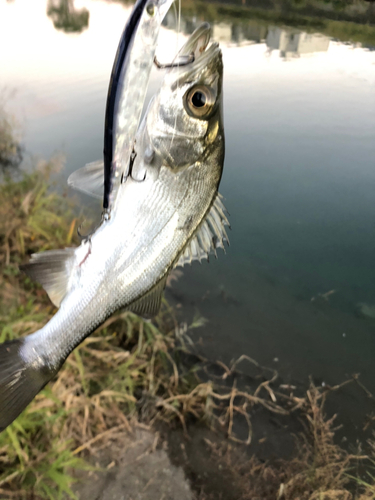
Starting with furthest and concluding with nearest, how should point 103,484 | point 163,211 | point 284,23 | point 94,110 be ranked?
point 284,23, point 94,110, point 103,484, point 163,211

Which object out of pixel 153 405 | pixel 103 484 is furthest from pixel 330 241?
pixel 103 484

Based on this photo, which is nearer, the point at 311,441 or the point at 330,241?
the point at 311,441

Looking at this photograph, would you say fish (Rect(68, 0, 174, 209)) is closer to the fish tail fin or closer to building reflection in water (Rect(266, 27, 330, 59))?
the fish tail fin

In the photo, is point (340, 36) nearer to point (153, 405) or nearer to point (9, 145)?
point (9, 145)

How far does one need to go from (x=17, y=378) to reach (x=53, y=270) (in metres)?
0.41

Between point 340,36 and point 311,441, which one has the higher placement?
point 340,36

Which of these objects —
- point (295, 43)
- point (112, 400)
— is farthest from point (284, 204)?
point (295, 43)

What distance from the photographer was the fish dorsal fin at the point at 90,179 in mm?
1260

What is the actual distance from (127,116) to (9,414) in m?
1.12

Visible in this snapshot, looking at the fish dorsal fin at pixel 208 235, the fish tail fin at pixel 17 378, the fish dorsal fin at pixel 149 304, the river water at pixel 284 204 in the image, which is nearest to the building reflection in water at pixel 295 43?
the river water at pixel 284 204

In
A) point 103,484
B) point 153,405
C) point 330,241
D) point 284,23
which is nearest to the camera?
point 103,484

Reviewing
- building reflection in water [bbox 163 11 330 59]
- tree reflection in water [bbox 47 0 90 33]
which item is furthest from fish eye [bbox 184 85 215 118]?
building reflection in water [bbox 163 11 330 59]

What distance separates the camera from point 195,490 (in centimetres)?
313

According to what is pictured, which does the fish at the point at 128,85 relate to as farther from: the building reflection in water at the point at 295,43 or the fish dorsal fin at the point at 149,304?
the building reflection in water at the point at 295,43
